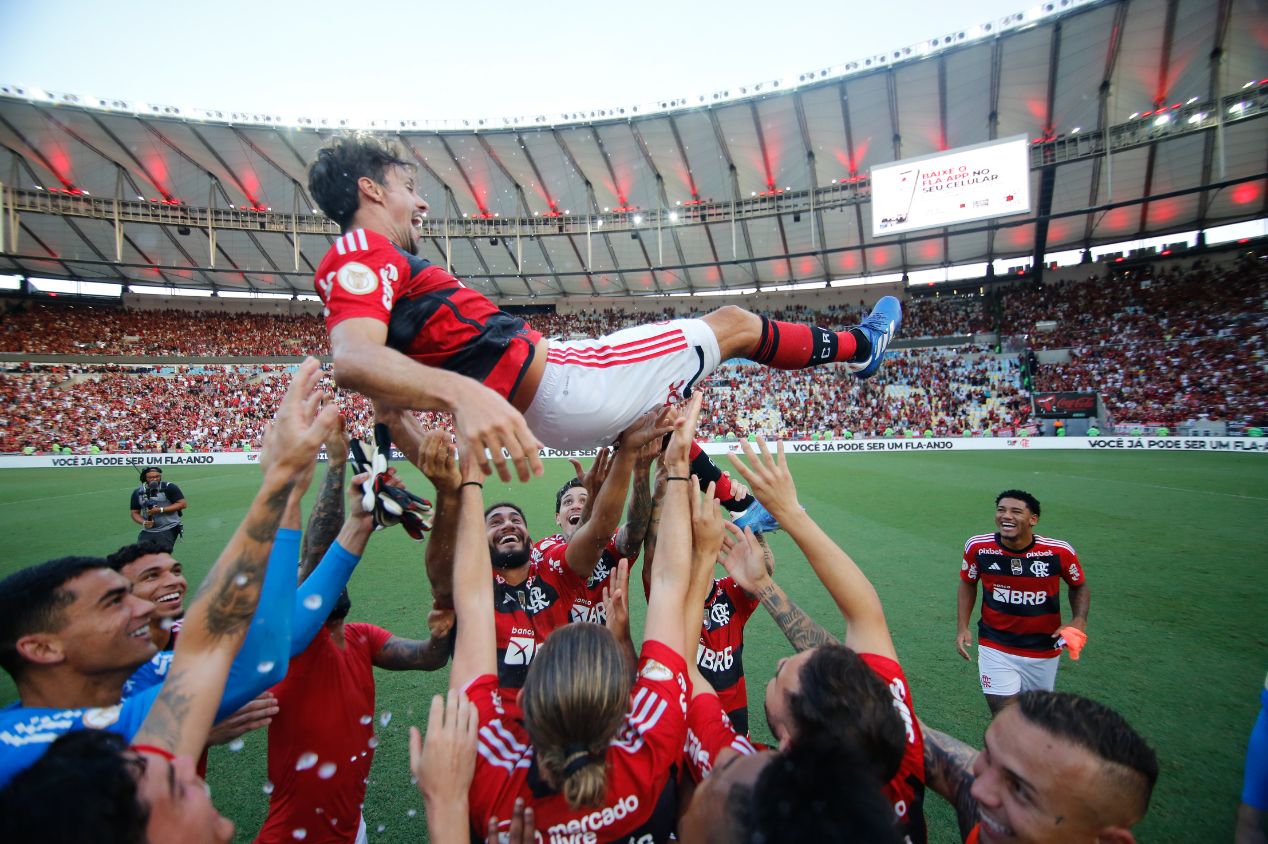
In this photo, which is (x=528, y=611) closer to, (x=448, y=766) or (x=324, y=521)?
(x=324, y=521)

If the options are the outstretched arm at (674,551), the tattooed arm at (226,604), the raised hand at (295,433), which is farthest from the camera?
the outstretched arm at (674,551)

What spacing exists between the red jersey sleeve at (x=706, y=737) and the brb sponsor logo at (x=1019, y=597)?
361 cm

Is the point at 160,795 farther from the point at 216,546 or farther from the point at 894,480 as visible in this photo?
the point at 894,480

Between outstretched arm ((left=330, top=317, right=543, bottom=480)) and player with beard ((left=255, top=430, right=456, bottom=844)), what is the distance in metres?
0.59

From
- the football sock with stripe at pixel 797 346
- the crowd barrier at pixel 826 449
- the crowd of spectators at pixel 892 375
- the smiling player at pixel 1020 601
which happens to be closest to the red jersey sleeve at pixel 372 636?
the football sock with stripe at pixel 797 346

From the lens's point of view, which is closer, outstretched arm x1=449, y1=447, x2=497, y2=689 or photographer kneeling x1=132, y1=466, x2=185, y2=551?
outstretched arm x1=449, y1=447, x2=497, y2=689

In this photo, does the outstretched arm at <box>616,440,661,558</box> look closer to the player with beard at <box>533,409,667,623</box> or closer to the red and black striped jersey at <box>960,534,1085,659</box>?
the player with beard at <box>533,409,667,623</box>

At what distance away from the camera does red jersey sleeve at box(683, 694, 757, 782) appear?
5.97ft

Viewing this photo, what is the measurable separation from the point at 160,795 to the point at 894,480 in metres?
17.4

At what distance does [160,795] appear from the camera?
124 centimetres

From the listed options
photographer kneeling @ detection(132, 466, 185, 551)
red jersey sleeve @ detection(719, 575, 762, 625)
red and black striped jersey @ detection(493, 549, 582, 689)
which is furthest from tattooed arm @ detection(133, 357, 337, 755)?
photographer kneeling @ detection(132, 466, 185, 551)

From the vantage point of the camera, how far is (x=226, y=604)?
5.16 feet

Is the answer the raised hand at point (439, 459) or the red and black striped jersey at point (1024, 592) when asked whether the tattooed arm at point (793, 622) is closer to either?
the raised hand at point (439, 459)

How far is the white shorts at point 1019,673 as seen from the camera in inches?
170
